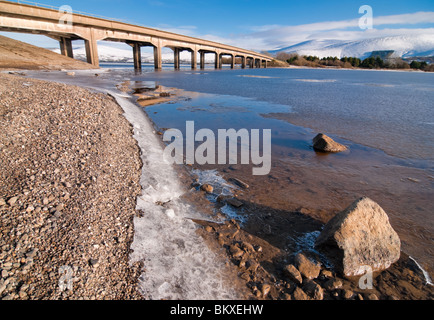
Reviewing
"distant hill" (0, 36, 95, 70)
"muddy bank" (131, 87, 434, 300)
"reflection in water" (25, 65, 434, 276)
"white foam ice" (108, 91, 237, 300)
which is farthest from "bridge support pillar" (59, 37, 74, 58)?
"white foam ice" (108, 91, 237, 300)

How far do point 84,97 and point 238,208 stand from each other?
956cm

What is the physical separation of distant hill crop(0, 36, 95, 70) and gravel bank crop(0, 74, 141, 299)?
28.7m

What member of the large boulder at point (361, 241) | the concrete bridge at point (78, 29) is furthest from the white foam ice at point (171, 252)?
the concrete bridge at point (78, 29)

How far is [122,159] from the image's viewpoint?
7.04 meters

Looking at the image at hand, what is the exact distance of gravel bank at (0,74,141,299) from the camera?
3.27 metres

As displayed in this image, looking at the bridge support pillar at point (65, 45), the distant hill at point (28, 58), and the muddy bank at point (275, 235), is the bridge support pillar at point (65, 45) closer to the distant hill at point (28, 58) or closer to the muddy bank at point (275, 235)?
the distant hill at point (28, 58)

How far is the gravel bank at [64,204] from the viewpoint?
3266 mm

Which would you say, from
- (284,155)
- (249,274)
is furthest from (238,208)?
(284,155)

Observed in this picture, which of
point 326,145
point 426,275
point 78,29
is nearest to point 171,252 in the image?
point 426,275

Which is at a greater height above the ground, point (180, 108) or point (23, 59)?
point (23, 59)

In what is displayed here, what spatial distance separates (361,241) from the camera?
4168mm

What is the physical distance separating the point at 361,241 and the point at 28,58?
45.1 metres

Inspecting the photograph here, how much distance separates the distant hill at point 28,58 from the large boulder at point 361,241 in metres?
36.6
